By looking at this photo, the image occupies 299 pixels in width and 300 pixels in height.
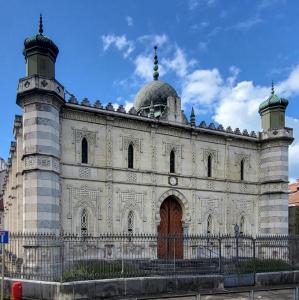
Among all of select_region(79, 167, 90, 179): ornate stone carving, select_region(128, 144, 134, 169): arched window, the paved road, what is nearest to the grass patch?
the paved road

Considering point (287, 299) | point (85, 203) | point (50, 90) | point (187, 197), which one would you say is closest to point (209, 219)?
point (187, 197)

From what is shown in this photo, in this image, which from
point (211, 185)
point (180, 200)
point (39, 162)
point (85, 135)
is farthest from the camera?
point (211, 185)

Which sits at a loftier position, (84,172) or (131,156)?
(131,156)

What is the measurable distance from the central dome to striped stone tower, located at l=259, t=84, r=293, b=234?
6017 millimetres

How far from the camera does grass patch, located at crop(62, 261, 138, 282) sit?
14.9 meters

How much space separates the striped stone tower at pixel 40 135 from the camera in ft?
59.0

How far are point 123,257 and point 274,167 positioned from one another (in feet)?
39.7

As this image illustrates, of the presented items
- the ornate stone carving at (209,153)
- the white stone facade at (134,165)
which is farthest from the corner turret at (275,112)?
the ornate stone carving at (209,153)

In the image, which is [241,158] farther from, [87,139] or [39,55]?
[39,55]

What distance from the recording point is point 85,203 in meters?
20.2

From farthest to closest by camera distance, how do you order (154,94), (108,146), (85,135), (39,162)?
(154,94), (108,146), (85,135), (39,162)

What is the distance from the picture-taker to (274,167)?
2598cm

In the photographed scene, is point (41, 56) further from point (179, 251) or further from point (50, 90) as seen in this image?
point (179, 251)

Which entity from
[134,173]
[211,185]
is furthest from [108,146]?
[211,185]
